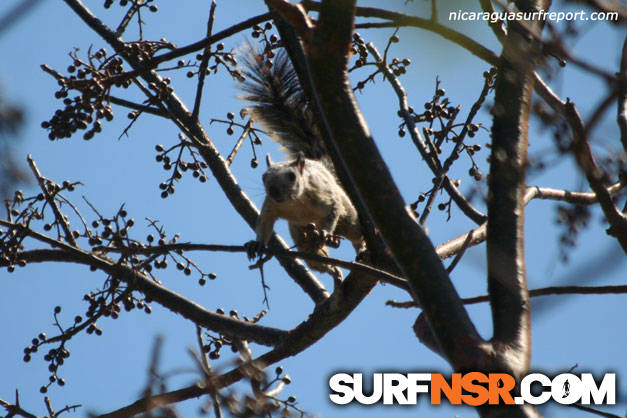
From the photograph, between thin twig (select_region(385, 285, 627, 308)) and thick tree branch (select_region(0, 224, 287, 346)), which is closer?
thin twig (select_region(385, 285, 627, 308))

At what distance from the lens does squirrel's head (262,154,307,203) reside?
4.71 m

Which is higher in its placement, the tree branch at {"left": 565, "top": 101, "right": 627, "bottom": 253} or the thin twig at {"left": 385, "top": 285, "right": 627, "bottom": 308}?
the tree branch at {"left": 565, "top": 101, "right": 627, "bottom": 253}

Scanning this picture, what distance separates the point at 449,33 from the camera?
103 inches

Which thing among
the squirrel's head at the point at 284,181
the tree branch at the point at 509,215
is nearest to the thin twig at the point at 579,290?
the tree branch at the point at 509,215

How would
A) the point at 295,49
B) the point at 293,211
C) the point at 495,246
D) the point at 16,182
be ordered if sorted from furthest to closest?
the point at 293,211 → the point at 295,49 → the point at 495,246 → the point at 16,182

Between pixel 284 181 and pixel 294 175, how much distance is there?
15cm

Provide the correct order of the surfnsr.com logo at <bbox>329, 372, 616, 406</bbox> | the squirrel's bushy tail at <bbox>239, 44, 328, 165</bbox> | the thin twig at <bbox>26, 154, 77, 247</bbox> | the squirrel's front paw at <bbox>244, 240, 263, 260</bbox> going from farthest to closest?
the squirrel's bushy tail at <bbox>239, 44, 328, 165</bbox> → the squirrel's front paw at <bbox>244, 240, 263, 260</bbox> → the thin twig at <bbox>26, 154, 77, 247</bbox> → the surfnsr.com logo at <bbox>329, 372, 616, 406</bbox>

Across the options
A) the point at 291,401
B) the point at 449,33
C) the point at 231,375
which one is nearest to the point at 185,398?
the point at 231,375

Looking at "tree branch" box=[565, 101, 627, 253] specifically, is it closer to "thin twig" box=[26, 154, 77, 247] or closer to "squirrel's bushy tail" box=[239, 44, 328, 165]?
"thin twig" box=[26, 154, 77, 247]

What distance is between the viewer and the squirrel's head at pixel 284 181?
4711mm

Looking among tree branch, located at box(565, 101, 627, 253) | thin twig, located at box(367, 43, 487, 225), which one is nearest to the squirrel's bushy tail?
thin twig, located at box(367, 43, 487, 225)

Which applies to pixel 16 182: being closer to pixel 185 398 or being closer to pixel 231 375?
pixel 185 398

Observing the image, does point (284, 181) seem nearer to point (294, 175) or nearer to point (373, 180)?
point (294, 175)

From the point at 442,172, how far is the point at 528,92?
1.25m
